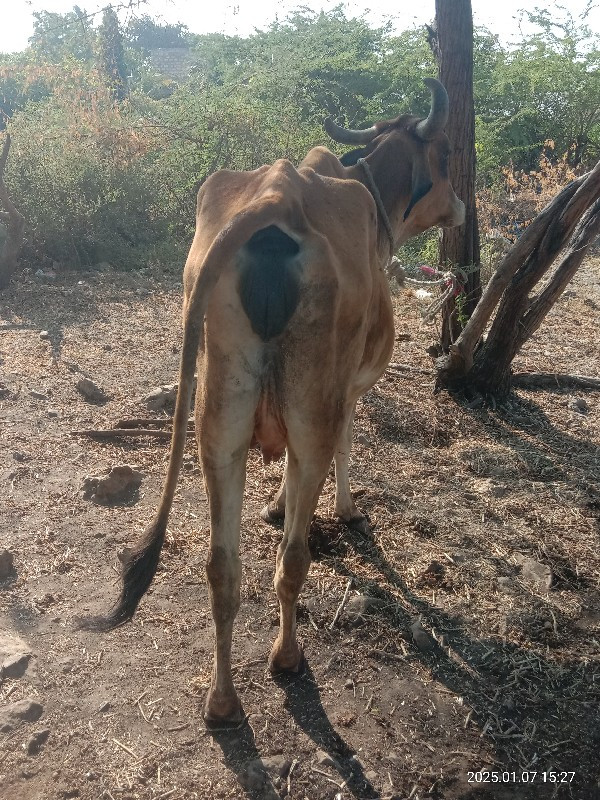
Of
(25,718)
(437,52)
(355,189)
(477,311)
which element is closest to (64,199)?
(437,52)

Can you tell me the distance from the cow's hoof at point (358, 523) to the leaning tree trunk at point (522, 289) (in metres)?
2.25

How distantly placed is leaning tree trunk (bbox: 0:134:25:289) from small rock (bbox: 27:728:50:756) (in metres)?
7.51

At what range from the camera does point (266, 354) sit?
287 cm

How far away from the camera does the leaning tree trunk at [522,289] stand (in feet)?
18.8

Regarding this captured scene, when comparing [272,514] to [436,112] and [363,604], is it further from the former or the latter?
[436,112]

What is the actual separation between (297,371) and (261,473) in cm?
250

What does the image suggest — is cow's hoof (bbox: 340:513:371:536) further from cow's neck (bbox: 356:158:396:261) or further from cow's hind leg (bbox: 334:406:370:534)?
cow's neck (bbox: 356:158:396:261)

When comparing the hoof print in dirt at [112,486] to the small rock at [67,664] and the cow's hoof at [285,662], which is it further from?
the cow's hoof at [285,662]

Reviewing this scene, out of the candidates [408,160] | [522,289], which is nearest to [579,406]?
[522,289]

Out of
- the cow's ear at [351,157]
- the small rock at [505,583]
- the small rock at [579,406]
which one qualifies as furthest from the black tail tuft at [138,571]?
the small rock at [579,406]

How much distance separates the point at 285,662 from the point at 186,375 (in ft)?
4.77

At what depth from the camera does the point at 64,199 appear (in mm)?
10758

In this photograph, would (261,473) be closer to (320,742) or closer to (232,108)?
(320,742)

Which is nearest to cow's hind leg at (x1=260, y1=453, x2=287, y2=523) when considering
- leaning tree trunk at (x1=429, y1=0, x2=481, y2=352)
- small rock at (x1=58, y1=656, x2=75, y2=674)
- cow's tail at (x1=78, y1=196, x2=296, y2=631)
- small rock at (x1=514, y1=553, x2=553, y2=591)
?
small rock at (x1=514, y1=553, x2=553, y2=591)
